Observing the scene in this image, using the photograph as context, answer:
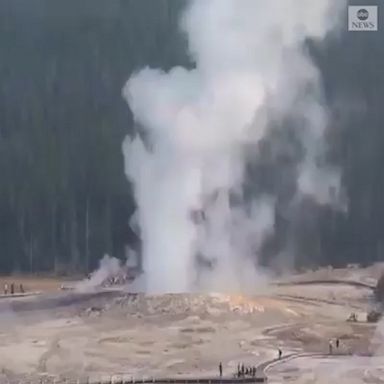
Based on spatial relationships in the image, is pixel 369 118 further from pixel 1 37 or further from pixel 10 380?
pixel 10 380

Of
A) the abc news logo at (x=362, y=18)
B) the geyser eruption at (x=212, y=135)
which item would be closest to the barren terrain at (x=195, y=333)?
the geyser eruption at (x=212, y=135)

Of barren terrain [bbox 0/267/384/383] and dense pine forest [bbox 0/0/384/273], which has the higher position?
dense pine forest [bbox 0/0/384/273]

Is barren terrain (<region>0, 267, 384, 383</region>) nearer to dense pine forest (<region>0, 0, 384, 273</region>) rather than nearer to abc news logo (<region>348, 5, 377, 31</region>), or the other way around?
dense pine forest (<region>0, 0, 384, 273</region>)

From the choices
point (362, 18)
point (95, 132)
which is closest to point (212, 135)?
point (95, 132)

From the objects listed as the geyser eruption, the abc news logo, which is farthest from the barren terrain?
the abc news logo

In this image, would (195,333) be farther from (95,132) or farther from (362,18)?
(362,18)

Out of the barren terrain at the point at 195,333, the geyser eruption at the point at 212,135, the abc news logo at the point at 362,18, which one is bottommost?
the barren terrain at the point at 195,333

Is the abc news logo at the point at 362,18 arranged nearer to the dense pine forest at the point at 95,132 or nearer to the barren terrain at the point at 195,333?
the dense pine forest at the point at 95,132
